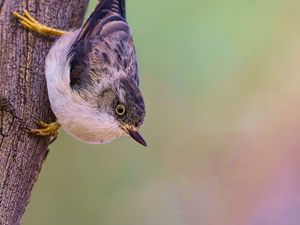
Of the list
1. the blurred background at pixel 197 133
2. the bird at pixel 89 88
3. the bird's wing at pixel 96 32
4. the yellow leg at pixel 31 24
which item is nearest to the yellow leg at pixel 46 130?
the bird at pixel 89 88

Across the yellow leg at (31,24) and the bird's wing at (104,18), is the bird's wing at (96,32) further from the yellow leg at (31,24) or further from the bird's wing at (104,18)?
the yellow leg at (31,24)

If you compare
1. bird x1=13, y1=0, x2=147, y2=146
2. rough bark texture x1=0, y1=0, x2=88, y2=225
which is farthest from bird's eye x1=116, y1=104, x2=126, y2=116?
rough bark texture x1=0, y1=0, x2=88, y2=225

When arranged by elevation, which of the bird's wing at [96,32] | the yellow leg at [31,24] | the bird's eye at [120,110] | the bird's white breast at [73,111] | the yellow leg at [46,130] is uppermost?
the bird's wing at [96,32]

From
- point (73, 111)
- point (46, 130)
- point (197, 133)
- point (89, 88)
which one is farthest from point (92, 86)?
point (197, 133)

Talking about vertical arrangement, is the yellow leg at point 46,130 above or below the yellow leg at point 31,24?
below

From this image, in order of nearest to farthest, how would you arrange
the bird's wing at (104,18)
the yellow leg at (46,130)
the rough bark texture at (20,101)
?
the rough bark texture at (20,101), the yellow leg at (46,130), the bird's wing at (104,18)

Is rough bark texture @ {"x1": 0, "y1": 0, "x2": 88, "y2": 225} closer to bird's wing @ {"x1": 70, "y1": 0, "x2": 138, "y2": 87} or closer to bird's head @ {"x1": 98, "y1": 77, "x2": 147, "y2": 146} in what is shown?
bird's wing @ {"x1": 70, "y1": 0, "x2": 138, "y2": 87}

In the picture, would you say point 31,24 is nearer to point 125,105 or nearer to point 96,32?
point 96,32
